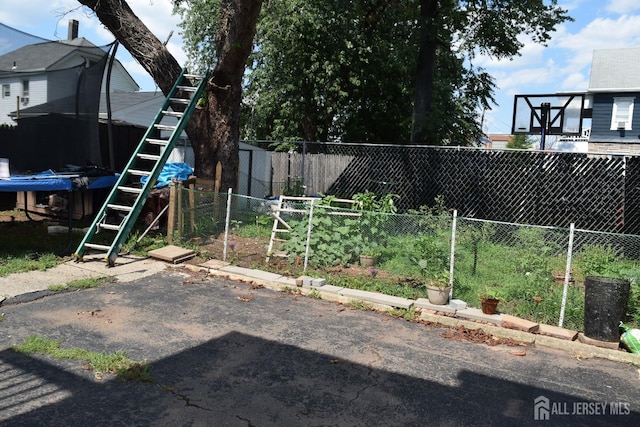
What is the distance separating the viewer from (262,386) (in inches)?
163

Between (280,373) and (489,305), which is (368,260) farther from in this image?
(280,373)

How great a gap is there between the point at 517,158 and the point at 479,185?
36.6 inches

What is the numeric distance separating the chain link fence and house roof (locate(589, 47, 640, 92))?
2224 centimetres

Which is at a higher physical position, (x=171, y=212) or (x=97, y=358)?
(x=171, y=212)

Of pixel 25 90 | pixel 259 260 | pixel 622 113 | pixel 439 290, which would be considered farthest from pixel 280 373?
pixel 622 113

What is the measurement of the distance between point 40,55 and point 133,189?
3.08m

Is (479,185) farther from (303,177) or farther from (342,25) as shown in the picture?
(342,25)

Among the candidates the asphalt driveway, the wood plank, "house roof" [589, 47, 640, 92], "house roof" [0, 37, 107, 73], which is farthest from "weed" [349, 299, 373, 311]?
"house roof" [589, 47, 640, 92]

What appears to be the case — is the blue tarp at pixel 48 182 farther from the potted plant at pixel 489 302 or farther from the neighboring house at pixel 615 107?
the neighboring house at pixel 615 107

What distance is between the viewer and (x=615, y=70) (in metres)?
27.6

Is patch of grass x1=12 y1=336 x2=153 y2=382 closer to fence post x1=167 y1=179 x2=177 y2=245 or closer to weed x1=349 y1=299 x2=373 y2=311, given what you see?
weed x1=349 y1=299 x2=373 y2=311

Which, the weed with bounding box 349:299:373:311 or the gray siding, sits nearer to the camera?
the weed with bounding box 349:299:373:311

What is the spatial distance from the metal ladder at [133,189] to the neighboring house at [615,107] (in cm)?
2348

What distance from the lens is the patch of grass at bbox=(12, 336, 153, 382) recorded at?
13.7 feet
